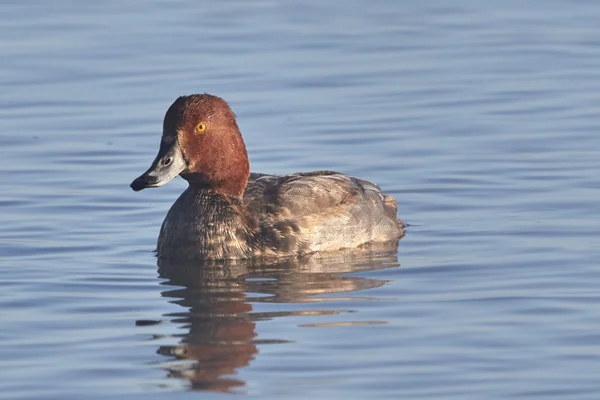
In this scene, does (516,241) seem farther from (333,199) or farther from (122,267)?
(122,267)

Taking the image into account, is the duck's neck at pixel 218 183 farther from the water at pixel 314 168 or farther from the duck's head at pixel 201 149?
the water at pixel 314 168

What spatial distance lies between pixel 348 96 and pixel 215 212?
5474 mm

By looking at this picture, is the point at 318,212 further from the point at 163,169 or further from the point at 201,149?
the point at 163,169

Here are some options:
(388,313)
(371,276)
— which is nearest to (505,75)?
(371,276)

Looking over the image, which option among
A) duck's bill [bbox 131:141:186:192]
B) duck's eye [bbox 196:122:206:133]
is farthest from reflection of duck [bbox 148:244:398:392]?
duck's eye [bbox 196:122:206:133]

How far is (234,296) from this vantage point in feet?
35.2

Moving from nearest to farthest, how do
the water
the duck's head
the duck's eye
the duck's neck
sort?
the water → the duck's head → the duck's eye → the duck's neck

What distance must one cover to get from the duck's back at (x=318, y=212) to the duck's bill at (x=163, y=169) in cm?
73

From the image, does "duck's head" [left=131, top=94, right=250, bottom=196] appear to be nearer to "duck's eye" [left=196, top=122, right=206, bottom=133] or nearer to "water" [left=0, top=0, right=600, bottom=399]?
"duck's eye" [left=196, top=122, right=206, bottom=133]

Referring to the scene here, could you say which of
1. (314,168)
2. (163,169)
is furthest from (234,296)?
(314,168)

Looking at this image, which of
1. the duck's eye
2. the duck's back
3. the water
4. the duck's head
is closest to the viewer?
the water

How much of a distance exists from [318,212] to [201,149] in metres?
1.14

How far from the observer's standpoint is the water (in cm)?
893

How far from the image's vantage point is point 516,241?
12.2m
